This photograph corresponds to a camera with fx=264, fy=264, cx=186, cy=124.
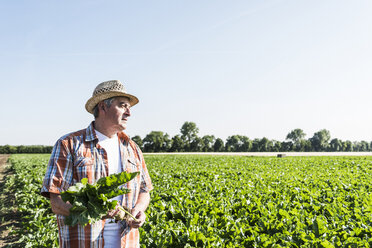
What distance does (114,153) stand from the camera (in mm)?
2670

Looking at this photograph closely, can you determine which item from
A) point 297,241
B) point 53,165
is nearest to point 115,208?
point 53,165

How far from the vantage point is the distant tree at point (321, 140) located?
11238 centimetres

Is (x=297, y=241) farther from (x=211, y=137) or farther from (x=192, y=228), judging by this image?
(x=211, y=137)

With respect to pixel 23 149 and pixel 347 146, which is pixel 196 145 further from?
pixel 347 146

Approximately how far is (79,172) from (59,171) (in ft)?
0.56

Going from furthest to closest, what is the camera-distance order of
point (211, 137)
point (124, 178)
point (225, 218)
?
point (211, 137) → point (225, 218) → point (124, 178)

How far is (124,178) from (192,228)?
229cm

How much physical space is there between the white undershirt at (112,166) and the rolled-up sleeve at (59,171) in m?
0.35

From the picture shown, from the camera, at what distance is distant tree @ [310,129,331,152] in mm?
112375

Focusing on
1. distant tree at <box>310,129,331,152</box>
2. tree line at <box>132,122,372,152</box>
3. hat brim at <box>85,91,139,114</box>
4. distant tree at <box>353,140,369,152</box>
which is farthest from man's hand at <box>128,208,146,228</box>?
distant tree at <box>353,140,369,152</box>

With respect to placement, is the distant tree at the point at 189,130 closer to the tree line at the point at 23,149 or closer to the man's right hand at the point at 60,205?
the tree line at the point at 23,149

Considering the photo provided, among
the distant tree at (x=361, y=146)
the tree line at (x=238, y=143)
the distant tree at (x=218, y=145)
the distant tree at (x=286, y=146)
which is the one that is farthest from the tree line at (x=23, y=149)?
the distant tree at (x=361, y=146)

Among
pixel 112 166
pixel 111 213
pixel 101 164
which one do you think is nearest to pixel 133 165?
pixel 112 166

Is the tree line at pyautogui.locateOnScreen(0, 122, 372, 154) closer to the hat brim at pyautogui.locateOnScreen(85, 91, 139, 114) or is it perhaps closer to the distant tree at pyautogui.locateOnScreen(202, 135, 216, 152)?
the distant tree at pyautogui.locateOnScreen(202, 135, 216, 152)
